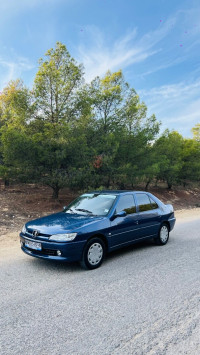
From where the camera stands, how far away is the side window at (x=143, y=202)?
665 centimetres

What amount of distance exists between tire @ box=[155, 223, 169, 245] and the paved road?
1.27 metres

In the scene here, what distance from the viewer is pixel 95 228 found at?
17.0ft

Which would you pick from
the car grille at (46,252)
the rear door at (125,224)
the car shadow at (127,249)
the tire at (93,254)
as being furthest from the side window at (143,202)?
the car grille at (46,252)

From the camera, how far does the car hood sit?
4.97 m

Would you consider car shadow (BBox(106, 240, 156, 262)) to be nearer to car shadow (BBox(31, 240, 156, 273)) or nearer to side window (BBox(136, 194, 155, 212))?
car shadow (BBox(31, 240, 156, 273))

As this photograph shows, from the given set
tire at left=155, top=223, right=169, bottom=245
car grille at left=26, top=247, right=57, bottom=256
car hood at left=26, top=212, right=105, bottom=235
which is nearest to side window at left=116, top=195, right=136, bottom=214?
car hood at left=26, top=212, right=105, bottom=235

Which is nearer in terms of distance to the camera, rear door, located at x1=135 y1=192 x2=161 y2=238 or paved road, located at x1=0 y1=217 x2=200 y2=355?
paved road, located at x1=0 y1=217 x2=200 y2=355

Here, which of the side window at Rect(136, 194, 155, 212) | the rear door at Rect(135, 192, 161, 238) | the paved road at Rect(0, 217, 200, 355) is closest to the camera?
the paved road at Rect(0, 217, 200, 355)

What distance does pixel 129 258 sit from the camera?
5.91m

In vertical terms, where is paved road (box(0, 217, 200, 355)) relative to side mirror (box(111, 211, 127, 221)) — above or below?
below

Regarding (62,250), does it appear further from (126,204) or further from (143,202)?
(143,202)

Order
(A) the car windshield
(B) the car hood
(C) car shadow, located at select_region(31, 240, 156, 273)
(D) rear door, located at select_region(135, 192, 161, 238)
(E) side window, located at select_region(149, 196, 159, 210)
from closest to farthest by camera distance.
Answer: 1. (B) the car hood
2. (C) car shadow, located at select_region(31, 240, 156, 273)
3. (A) the car windshield
4. (D) rear door, located at select_region(135, 192, 161, 238)
5. (E) side window, located at select_region(149, 196, 159, 210)

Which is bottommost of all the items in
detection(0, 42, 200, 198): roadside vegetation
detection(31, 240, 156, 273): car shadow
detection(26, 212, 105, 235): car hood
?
detection(31, 240, 156, 273): car shadow

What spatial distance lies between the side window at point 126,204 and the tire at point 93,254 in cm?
96
